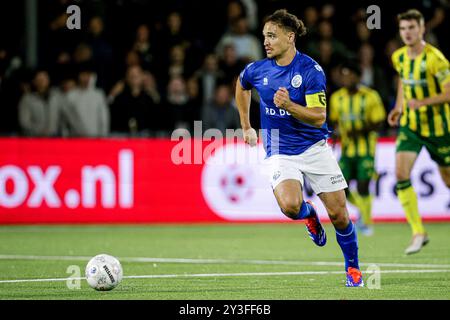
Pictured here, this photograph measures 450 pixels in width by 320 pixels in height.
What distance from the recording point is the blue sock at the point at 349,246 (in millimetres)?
8258

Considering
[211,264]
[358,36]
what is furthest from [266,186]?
[211,264]

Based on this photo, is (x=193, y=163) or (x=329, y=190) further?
(x=193, y=163)

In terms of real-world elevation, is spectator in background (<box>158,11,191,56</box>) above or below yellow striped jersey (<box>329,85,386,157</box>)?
above

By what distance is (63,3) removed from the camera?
1708 cm

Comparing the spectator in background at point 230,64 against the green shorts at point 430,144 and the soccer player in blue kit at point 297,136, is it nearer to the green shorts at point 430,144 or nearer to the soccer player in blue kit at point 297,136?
the green shorts at point 430,144

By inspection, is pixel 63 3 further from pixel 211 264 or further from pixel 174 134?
pixel 211 264

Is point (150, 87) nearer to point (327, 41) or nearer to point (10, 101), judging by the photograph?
point (10, 101)

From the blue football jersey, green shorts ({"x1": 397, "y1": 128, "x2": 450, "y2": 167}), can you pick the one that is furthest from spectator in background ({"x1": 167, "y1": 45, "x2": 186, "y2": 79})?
the blue football jersey

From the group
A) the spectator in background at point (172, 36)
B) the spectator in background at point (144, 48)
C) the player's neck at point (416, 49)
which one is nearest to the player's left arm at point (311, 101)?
the player's neck at point (416, 49)

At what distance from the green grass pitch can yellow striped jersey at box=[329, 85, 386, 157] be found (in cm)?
126

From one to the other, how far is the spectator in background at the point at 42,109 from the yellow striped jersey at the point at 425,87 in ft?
21.0

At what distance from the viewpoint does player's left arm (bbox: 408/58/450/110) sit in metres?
10.8

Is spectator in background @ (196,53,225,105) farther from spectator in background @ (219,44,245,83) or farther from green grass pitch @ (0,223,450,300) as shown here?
green grass pitch @ (0,223,450,300)
